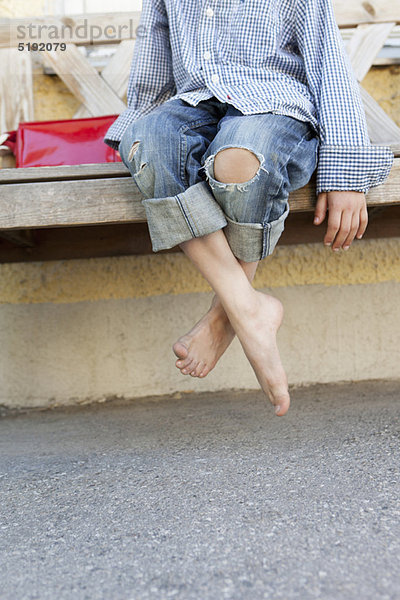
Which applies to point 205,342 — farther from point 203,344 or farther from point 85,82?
point 85,82

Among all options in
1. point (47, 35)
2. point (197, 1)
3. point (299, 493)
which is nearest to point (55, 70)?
point (47, 35)

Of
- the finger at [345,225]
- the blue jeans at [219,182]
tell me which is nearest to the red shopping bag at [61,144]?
the blue jeans at [219,182]

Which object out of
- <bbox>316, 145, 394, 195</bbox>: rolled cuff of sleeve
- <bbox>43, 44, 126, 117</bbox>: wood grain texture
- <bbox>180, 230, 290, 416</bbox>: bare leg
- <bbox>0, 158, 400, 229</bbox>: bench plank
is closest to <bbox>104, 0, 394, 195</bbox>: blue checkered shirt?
<bbox>316, 145, 394, 195</bbox>: rolled cuff of sleeve

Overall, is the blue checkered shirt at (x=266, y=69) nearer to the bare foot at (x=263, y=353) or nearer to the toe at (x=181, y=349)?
the bare foot at (x=263, y=353)

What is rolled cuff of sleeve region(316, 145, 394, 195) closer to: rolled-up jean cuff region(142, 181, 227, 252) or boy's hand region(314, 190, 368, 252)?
boy's hand region(314, 190, 368, 252)

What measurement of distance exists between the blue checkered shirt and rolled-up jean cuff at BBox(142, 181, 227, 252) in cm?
22

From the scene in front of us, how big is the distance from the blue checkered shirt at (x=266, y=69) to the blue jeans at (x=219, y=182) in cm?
6

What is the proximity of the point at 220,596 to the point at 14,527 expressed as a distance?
0.38 m

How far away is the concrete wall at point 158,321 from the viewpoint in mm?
1771

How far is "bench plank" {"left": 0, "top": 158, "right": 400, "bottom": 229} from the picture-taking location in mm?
1138

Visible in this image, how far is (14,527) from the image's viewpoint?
2.64 ft

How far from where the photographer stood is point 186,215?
3.34 feet

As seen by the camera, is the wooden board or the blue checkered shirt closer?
the blue checkered shirt

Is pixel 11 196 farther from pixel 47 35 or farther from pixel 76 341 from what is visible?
pixel 47 35
